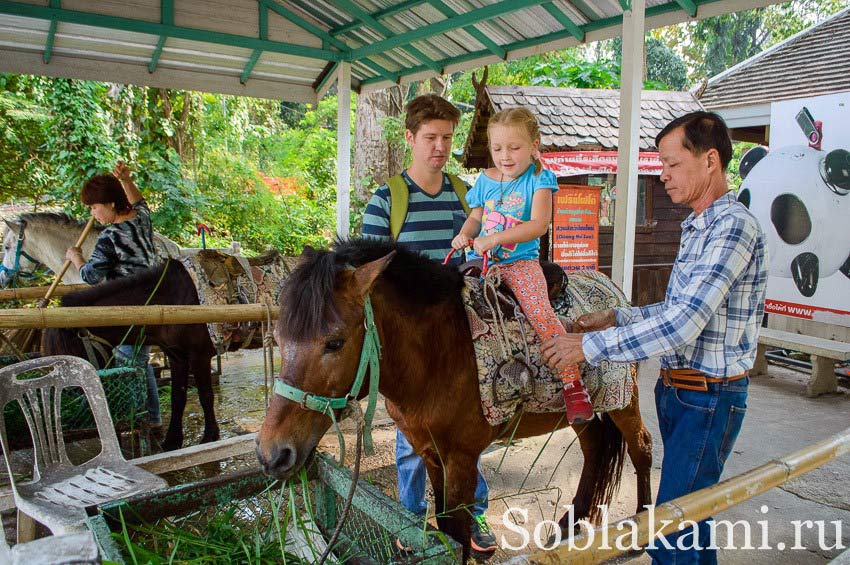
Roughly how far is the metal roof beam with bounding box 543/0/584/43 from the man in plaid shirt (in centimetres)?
271

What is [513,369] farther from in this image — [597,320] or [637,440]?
[637,440]

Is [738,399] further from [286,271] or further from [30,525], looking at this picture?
[286,271]

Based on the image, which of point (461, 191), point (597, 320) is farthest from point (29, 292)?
point (597, 320)

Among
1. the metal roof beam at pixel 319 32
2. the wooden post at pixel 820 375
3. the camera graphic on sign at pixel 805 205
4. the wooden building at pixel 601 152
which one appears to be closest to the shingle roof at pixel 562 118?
the wooden building at pixel 601 152

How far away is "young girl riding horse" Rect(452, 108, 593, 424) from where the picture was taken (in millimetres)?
2436

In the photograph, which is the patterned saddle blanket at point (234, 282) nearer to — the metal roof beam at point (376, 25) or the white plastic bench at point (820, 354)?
the metal roof beam at point (376, 25)

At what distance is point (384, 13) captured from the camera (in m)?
5.67

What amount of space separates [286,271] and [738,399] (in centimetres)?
387

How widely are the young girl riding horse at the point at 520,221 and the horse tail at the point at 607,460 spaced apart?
87 cm

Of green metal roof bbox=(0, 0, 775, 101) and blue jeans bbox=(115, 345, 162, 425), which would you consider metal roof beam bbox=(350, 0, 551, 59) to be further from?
blue jeans bbox=(115, 345, 162, 425)

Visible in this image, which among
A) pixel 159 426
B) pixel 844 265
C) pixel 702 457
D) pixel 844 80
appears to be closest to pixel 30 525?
pixel 159 426

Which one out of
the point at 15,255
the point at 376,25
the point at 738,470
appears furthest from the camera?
the point at 376,25

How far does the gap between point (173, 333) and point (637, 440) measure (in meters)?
3.54

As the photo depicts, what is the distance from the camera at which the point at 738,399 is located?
6.52 feet
